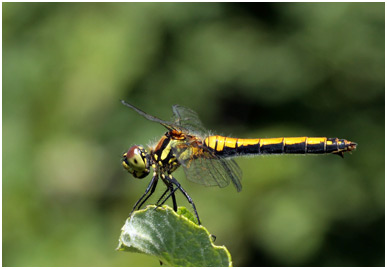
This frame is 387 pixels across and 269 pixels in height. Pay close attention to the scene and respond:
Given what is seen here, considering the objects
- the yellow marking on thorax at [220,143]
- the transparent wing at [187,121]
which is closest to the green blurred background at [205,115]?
the transparent wing at [187,121]

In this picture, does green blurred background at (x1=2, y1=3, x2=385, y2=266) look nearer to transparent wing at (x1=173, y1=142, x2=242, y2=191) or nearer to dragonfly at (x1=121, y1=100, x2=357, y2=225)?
dragonfly at (x1=121, y1=100, x2=357, y2=225)

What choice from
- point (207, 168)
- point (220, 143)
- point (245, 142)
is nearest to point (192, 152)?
point (207, 168)

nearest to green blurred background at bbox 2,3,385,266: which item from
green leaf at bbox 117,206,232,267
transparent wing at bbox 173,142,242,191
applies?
transparent wing at bbox 173,142,242,191

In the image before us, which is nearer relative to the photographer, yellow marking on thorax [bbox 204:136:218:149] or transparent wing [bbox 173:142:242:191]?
transparent wing [bbox 173:142:242:191]

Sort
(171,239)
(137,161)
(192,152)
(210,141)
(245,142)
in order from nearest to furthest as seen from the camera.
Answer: (171,239) < (137,161) < (192,152) < (210,141) < (245,142)

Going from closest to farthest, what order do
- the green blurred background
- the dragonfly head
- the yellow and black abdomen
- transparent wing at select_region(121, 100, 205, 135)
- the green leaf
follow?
the green leaf
the dragonfly head
transparent wing at select_region(121, 100, 205, 135)
the yellow and black abdomen
the green blurred background

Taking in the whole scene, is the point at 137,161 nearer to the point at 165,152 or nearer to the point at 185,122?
the point at 165,152

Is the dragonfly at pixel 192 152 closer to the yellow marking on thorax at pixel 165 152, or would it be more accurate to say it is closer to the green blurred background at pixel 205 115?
the yellow marking on thorax at pixel 165 152
